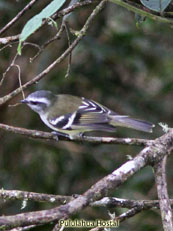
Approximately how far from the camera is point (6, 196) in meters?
→ 2.23

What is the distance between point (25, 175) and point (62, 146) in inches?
19.5

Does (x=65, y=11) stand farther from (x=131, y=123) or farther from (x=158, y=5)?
(x=131, y=123)

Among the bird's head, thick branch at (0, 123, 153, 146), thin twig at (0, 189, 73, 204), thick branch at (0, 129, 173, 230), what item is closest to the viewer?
Answer: thick branch at (0, 129, 173, 230)

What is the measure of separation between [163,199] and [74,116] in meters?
2.28

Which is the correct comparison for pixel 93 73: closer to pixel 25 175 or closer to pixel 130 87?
pixel 130 87

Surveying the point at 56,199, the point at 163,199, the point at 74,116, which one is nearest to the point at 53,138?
the point at 56,199

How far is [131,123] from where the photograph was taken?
→ 3.78 meters

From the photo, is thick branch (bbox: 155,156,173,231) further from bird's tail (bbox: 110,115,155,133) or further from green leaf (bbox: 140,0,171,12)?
bird's tail (bbox: 110,115,155,133)

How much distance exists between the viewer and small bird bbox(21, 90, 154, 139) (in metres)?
3.83

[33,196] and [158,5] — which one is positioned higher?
[158,5]

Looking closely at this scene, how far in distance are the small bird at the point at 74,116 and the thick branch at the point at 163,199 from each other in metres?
1.42

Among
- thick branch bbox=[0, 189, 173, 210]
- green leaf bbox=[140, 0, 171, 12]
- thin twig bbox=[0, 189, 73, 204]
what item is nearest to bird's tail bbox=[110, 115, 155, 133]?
thick branch bbox=[0, 189, 173, 210]

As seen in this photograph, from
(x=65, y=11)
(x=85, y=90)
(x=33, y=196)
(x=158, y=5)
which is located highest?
(x=85, y=90)

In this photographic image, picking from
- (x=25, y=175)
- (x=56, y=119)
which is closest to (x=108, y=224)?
(x=56, y=119)
